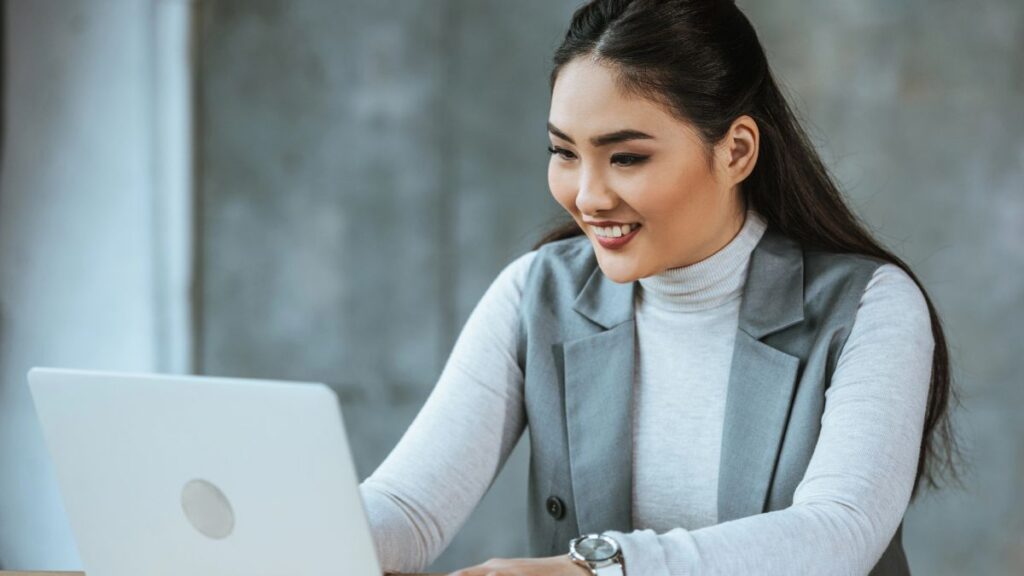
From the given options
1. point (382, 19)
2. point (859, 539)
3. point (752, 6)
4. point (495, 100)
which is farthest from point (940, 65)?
point (859, 539)

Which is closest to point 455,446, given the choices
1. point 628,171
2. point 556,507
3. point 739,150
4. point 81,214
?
point 556,507

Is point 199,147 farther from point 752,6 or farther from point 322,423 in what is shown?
point 322,423

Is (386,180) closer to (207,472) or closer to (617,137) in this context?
(617,137)

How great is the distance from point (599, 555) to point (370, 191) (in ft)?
7.30

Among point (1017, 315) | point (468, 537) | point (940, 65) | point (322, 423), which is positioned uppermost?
point (940, 65)

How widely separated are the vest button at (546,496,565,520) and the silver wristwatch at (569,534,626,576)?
0.51 meters

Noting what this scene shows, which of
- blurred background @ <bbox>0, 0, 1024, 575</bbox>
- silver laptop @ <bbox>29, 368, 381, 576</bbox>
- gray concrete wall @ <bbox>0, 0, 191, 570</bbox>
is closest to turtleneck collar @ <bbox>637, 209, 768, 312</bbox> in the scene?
silver laptop @ <bbox>29, 368, 381, 576</bbox>

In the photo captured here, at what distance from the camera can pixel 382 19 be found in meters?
3.35

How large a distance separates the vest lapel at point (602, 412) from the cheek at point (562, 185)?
0.24m

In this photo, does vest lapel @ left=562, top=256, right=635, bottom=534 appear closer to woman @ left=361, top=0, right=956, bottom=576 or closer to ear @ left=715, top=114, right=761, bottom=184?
woman @ left=361, top=0, right=956, bottom=576

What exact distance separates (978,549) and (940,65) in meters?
1.19

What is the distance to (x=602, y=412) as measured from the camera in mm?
1796

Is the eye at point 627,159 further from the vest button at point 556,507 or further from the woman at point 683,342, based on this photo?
the vest button at point 556,507

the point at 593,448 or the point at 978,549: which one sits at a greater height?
the point at 593,448
